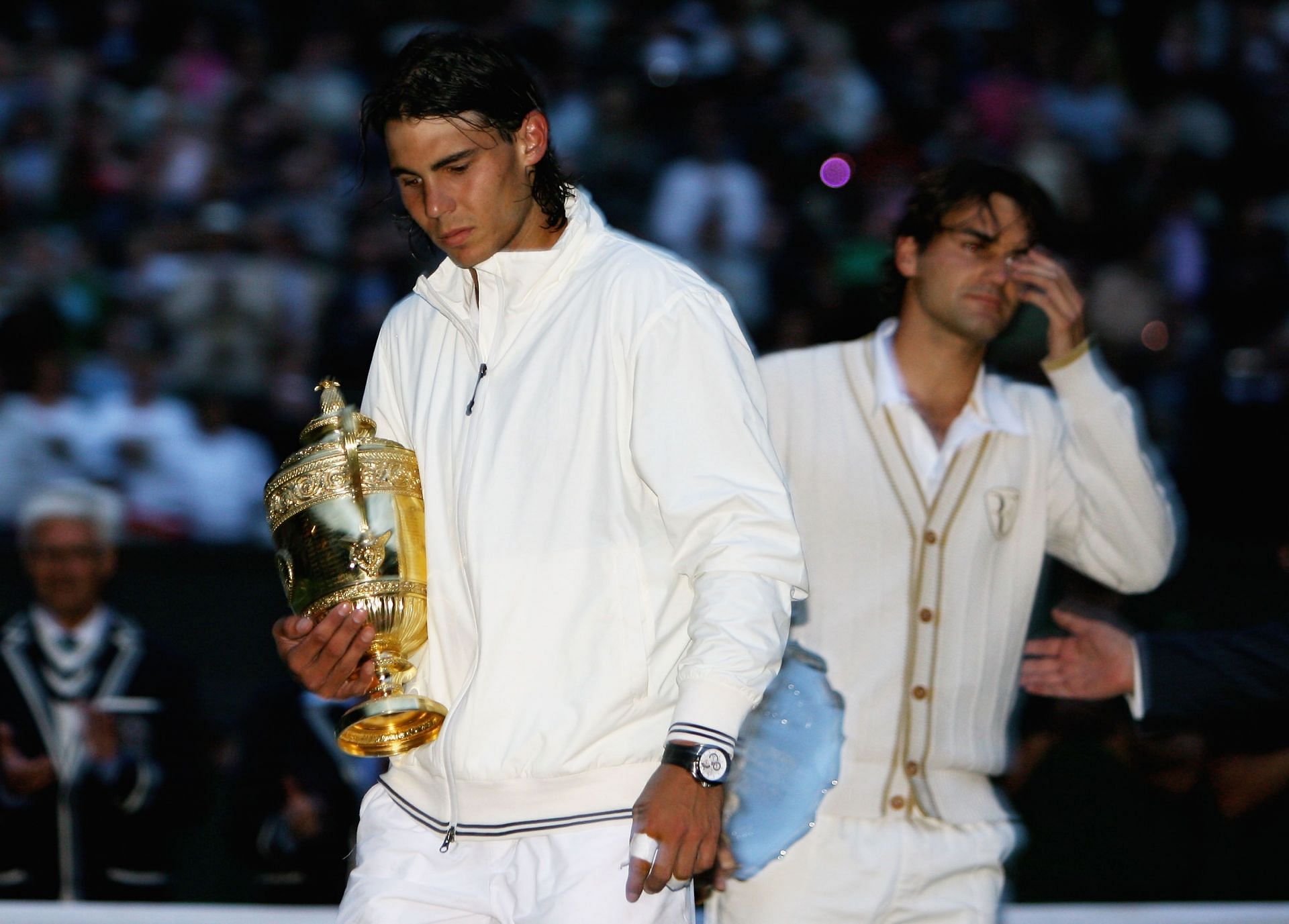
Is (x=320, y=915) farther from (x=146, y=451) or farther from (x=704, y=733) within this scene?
(x=146, y=451)

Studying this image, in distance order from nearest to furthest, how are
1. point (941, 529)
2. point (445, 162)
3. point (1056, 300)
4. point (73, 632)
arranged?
point (445, 162) < point (941, 529) < point (1056, 300) < point (73, 632)

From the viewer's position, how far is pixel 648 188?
28.2ft

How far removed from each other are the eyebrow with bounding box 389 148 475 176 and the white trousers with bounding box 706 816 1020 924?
63.8 inches

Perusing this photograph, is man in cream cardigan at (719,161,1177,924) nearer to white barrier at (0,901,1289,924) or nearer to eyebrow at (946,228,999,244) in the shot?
eyebrow at (946,228,999,244)

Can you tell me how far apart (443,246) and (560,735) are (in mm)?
788

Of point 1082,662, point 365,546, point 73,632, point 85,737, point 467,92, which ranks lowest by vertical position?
point 85,737

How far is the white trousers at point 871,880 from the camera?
11.2ft

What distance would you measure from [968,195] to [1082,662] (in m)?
1.11

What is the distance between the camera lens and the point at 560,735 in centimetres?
243

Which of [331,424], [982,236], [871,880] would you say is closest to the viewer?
[331,424]

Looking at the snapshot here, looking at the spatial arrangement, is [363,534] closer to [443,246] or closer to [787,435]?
[443,246]

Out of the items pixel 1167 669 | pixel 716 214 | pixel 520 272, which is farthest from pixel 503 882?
pixel 716 214

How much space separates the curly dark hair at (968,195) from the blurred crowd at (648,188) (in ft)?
9.21

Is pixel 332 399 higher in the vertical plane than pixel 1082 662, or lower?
higher
